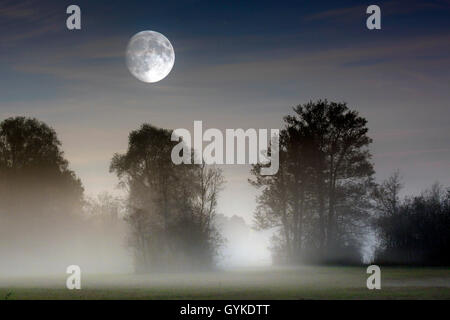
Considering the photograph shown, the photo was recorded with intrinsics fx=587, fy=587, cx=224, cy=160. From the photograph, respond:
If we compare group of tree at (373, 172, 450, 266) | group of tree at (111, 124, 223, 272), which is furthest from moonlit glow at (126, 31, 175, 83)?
group of tree at (373, 172, 450, 266)

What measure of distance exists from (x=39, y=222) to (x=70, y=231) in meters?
4.64

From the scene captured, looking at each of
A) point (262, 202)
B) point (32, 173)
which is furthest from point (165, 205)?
point (32, 173)

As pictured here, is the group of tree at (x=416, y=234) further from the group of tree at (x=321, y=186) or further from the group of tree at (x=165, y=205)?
the group of tree at (x=165, y=205)

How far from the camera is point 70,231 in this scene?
69.2m

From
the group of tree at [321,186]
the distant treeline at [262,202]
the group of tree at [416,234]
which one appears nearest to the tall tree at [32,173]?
the distant treeline at [262,202]

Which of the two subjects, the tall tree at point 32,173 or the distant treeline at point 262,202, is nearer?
the distant treeline at point 262,202

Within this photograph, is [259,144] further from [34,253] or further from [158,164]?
[34,253]

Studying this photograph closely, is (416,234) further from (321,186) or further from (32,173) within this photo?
(32,173)

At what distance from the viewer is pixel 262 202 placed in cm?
6281

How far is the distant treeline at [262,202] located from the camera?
56719 millimetres

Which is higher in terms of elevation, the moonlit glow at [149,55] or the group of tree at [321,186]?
the moonlit glow at [149,55]

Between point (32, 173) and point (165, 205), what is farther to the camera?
point (32, 173)

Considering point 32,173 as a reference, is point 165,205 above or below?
below

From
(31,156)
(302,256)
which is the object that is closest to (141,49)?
(31,156)
